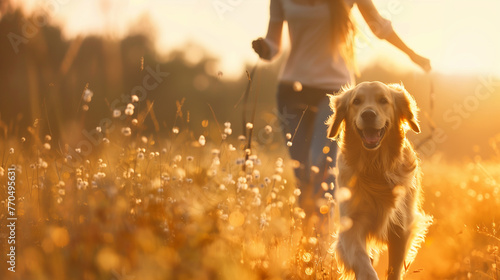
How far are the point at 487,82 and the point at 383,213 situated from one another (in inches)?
98.6

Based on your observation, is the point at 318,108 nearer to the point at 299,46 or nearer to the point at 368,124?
the point at 299,46

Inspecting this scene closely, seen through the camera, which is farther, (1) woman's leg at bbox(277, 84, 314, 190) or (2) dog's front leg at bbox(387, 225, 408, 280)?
(1) woman's leg at bbox(277, 84, 314, 190)

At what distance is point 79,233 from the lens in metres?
2.75

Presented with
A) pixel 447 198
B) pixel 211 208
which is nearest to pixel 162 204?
pixel 211 208

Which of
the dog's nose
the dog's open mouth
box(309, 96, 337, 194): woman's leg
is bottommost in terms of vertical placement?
box(309, 96, 337, 194): woman's leg

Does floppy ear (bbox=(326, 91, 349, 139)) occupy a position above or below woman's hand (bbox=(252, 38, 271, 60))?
below

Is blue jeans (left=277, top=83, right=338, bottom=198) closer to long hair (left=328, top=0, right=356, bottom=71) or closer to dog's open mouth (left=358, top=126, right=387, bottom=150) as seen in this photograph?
long hair (left=328, top=0, right=356, bottom=71)

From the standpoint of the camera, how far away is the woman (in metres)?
4.29

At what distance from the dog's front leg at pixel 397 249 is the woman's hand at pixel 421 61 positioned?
1298 mm

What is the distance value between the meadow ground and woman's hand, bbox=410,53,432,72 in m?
1.31

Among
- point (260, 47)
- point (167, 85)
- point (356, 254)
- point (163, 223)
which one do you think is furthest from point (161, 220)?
Answer: point (167, 85)

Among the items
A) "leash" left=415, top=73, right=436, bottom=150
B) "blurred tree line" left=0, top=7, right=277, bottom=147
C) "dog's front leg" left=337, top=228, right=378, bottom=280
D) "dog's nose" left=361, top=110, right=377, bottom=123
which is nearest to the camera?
"dog's front leg" left=337, top=228, right=378, bottom=280

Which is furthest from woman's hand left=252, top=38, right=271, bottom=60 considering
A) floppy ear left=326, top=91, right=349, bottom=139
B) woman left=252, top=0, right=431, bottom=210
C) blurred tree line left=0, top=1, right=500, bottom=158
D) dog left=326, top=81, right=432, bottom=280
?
blurred tree line left=0, top=1, right=500, bottom=158

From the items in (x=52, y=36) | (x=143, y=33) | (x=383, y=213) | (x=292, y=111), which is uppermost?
(x=292, y=111)
